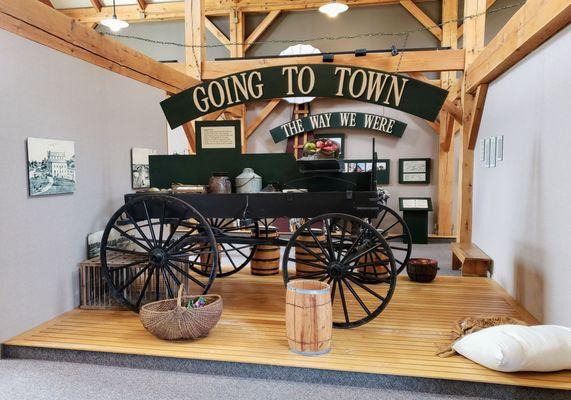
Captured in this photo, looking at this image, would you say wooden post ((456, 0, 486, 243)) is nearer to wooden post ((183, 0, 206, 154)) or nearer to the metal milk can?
the metal milk can

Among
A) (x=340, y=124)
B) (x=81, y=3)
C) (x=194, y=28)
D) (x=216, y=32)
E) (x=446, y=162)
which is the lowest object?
(x=446, y=162)

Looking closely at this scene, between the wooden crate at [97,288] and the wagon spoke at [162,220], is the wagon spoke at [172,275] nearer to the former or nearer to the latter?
the wagon spoke at [162,220]

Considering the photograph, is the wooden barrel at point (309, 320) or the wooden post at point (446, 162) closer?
the wooden barrel at point (309, 320)

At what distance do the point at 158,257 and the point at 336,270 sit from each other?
1.46 metres

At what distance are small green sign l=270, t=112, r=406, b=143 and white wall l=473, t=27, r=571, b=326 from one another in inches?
153

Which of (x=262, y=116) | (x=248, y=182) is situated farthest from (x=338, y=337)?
(x=262, y=116)

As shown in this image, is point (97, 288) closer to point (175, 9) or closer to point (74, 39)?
point (74, 39)

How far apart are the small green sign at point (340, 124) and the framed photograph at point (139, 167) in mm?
4726

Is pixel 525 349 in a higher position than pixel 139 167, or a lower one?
lower

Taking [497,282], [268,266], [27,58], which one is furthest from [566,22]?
[27,58]

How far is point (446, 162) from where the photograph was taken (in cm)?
883

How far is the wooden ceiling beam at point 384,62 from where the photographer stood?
593 centimetres

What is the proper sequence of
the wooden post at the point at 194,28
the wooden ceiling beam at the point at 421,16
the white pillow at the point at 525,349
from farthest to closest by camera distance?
the wooden ceiling beam at the point at 421,16 < the wooden post at the point at 194,28 < the white pillow at the point at 525,349

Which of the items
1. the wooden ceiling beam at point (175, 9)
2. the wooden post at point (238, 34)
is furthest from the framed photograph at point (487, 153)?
the wooden post at point (238, 34)
